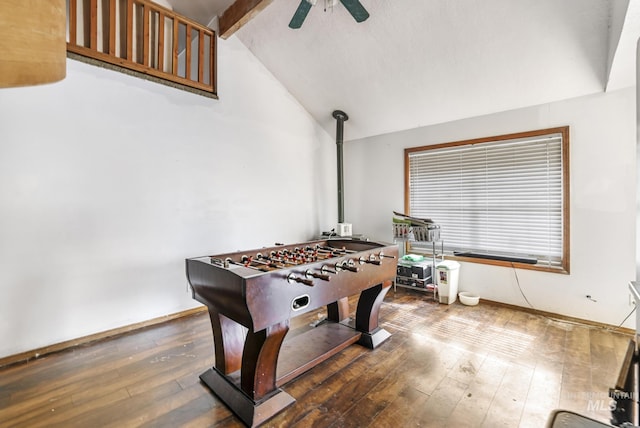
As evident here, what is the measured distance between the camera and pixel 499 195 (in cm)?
361

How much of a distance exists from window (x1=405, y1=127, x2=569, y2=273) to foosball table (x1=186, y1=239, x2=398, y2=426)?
5.88 ft

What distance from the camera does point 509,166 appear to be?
139 inches

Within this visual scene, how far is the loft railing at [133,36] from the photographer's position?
8.87 ft

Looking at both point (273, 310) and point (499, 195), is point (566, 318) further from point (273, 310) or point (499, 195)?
point (273, 310)

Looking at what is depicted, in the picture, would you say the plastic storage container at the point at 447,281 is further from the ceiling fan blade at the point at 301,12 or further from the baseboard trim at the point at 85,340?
the ceiling fan blade at the point at 301,12

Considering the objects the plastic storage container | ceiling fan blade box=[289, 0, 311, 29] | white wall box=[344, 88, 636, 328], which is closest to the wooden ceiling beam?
ceiling fan blade box=[289, 0, 311, 29]

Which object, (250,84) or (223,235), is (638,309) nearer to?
(223,235)

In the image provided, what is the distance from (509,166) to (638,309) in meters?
2.34

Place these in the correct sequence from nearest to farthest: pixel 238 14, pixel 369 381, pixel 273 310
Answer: pixel 273 310 < pixel 369 381 < pixel 238 14

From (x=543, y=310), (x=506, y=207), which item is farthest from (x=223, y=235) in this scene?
(x=543, y=310)

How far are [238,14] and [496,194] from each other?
12.3 feet

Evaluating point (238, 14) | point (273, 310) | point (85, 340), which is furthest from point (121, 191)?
point (238, 14)

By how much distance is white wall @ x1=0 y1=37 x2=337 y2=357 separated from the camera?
2396mm

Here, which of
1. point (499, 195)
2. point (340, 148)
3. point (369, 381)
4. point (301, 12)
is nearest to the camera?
point (369, 381)
